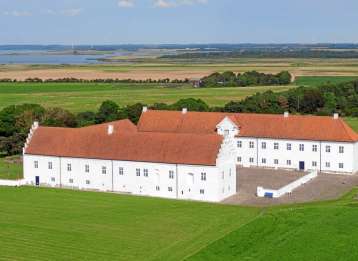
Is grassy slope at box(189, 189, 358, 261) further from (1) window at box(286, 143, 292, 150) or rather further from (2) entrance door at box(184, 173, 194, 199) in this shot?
(1) window at box(286, 143, 292, 150)

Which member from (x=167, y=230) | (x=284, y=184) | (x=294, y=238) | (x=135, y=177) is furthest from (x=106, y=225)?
(x=284, y=184)

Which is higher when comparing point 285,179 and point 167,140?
point 167,140

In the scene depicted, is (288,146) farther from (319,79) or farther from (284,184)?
(319,79)

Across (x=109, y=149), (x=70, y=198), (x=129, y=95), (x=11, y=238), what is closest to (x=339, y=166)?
(x=109, y=149)

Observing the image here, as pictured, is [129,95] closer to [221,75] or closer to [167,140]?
[221,75]

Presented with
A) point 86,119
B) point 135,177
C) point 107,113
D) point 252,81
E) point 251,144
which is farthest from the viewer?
point 252,81
